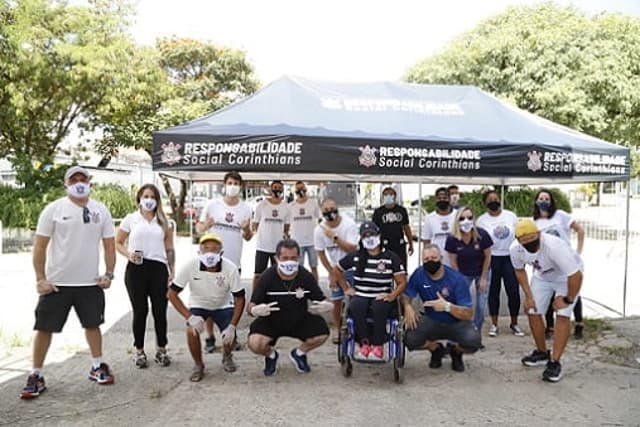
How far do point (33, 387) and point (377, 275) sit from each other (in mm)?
2825

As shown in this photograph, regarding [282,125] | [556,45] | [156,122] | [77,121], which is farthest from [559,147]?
[77,121]

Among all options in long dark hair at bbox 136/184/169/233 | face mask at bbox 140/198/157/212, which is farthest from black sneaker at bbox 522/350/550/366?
face mask at bbox 140/198/157/212

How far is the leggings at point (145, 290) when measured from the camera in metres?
4.61

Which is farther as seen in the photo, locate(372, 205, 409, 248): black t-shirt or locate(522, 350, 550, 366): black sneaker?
locate(372, 205, 409, 248): black t-shirt

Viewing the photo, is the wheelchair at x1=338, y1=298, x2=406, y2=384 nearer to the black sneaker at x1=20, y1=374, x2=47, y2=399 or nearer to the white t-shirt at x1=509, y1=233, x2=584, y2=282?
the white t-shirt at x1=509, y1=233, x2=584, y2=282

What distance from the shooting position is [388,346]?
14.4 ft

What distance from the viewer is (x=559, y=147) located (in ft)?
18.4

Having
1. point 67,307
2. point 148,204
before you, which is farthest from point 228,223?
point 67,307

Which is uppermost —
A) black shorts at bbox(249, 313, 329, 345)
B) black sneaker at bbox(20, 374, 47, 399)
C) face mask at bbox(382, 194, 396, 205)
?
face mask at bbox(382, 194, 396, 205)

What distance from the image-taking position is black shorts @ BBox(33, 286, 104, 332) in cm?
408

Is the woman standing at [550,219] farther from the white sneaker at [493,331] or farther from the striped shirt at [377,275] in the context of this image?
the striped shirt at [377,275]

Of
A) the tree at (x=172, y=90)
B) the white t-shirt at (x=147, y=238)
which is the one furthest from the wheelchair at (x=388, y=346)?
the tree at (x=172, y=90)

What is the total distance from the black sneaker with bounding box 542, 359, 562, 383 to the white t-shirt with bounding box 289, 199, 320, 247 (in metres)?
3.10

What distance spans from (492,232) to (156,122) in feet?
43.7
